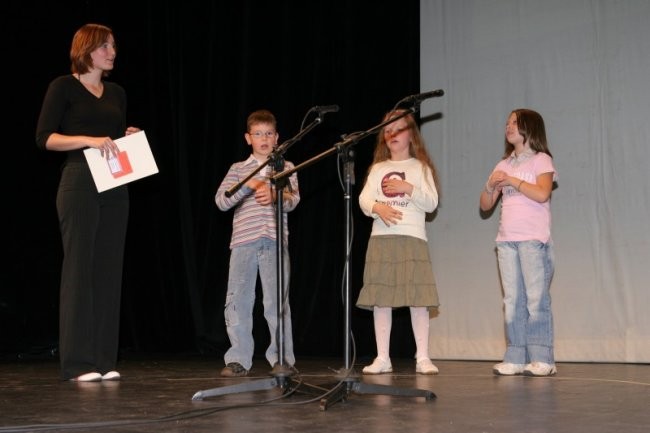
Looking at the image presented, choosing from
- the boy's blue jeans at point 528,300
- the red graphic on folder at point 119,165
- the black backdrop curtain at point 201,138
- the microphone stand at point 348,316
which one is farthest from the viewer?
the black backdrop curtain at point 201,138

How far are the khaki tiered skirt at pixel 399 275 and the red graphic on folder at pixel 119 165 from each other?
1301mm

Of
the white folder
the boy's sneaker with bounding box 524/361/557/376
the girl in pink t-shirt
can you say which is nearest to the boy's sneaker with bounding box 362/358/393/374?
the girl in pink t-shirt

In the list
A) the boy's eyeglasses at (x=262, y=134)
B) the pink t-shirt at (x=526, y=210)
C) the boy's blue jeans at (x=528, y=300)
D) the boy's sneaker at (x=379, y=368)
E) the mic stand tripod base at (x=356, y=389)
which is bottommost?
the boy's sneaker at (x=379, y=368)

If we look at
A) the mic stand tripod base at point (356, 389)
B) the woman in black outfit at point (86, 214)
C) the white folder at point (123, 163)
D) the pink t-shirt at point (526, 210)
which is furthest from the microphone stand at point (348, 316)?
the pink t-shirt at point (526, 210)

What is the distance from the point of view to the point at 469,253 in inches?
192

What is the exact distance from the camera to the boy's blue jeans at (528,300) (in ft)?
12.4

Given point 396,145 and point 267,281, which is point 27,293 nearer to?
point 267,281

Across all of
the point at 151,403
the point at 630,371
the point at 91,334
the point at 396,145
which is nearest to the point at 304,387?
the point at 151,403

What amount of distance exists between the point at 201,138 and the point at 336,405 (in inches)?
133

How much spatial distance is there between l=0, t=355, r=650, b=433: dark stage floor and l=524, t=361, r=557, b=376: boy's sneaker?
7 cm

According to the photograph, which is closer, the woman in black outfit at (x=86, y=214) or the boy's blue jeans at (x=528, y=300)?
the woman in black outfit at (x=86, y=214)

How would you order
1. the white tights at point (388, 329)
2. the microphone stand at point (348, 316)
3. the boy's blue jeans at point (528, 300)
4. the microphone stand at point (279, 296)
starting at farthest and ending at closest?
the white tights at point (388, 329), the boy's blue jeans at point (528, 300), the microphone stand at point (279, 296), the microphone stand at point (348, 316)

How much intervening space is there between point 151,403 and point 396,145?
1.94m

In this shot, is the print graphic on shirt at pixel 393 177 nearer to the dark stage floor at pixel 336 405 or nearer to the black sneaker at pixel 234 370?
the dark stage floor at pixel 336 405
